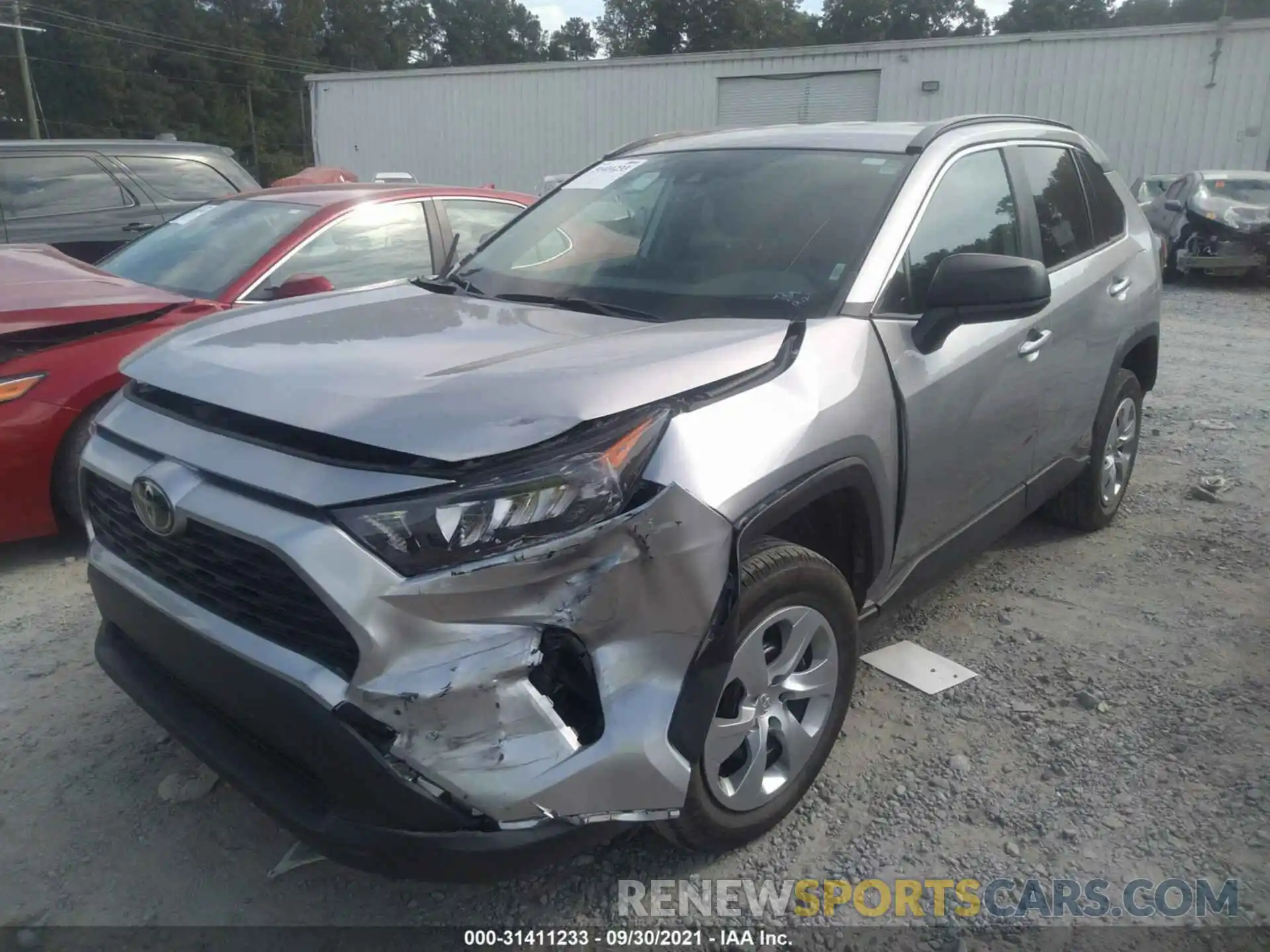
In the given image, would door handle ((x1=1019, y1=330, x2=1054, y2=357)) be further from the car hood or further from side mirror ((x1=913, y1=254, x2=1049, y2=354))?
the car hood

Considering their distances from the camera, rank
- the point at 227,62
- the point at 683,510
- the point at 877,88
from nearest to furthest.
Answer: the point at 683,510 < the point at 877,88 < the point at 227,62

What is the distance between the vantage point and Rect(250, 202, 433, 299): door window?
16.2 ft

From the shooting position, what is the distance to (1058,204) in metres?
3.89

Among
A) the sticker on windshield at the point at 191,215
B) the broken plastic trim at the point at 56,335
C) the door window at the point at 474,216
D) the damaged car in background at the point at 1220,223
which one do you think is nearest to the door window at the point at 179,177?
the sticker on windshield at the point at 191,215

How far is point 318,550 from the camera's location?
1.82 meters

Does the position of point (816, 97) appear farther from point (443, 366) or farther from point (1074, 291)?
point (443, 366)

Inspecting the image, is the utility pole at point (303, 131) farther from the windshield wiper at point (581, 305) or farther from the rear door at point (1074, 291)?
the windshield wiper at point (581, 305)

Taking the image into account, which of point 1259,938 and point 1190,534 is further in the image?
point 1190,534

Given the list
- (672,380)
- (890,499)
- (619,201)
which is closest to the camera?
(672,380)

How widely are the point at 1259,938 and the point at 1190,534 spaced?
2.73 meters

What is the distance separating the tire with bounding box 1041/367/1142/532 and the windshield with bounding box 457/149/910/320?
185cm

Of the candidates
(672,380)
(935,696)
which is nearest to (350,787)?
(672,380)

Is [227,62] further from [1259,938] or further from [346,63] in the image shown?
[1259,938]

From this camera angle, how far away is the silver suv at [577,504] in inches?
72.6
